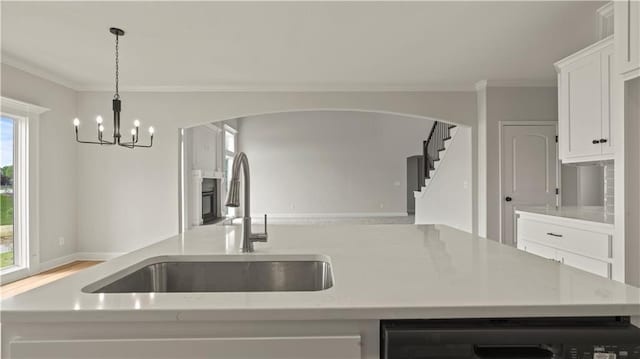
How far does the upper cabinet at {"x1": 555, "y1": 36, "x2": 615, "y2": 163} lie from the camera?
281 cm

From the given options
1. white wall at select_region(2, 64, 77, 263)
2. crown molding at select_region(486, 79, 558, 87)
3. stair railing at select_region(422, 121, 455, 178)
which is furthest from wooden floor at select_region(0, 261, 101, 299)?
stair railing at select_region(422, 121, 455, 178)

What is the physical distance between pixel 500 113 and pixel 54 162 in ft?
20.3

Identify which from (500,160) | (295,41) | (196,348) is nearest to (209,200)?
(295,41)

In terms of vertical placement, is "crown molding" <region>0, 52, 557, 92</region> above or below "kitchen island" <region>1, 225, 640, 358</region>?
above

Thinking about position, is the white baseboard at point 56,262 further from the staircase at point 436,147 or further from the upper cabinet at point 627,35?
the upper cabinet at point 627,35

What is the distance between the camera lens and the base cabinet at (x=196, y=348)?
775 millimetres

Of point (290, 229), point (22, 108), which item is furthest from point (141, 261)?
point (22, 108)

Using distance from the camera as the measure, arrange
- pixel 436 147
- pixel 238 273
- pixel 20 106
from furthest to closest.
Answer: pixel 436 147, pixel 20 106, pixel 238 273

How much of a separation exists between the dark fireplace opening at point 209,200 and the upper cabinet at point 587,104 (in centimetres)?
649

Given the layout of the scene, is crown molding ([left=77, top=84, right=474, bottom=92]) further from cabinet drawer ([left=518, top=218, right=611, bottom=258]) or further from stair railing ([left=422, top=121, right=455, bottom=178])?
cabinet drawer ([left=518, top=218, right=611, bottom=258])

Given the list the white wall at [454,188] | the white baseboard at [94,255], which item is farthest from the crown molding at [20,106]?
the white wall at [454,188]

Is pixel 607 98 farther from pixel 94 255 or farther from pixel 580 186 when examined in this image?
pixel 94 255

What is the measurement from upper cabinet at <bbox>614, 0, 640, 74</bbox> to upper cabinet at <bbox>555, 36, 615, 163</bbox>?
2.25ft

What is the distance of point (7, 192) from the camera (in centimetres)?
460
